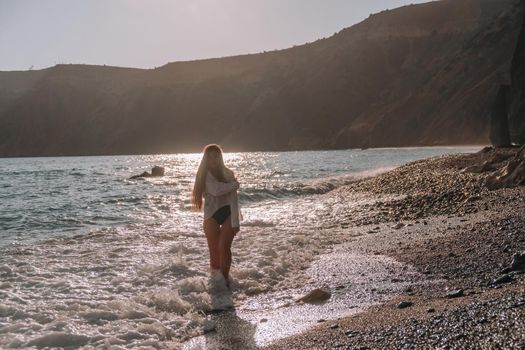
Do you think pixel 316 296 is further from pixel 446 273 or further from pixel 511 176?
pixel 511 176

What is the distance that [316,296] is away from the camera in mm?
5645

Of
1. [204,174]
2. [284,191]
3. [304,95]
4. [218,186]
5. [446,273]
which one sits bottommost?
[284,191]

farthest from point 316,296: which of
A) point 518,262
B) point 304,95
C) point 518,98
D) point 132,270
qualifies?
point 304,95

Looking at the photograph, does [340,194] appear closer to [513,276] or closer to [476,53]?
[513,276]

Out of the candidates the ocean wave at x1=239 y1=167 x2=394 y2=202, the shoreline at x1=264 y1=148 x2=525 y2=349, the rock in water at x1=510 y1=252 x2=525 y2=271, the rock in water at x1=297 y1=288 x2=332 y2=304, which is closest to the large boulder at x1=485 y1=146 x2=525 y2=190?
the shoreline at x1=264 y1=148 x2=525 y2=349

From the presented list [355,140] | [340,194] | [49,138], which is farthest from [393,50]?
[340,194]

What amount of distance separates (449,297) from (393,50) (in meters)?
101

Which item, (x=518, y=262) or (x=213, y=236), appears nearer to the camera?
(x=518, y=262)

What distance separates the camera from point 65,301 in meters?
5.82

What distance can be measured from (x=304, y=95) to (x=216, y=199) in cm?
9478

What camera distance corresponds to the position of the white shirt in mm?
6789

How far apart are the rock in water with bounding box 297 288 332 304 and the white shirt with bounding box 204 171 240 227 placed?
59.4 inches

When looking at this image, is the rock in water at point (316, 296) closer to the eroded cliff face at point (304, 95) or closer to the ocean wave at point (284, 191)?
the ocean wave at point (284, 191)

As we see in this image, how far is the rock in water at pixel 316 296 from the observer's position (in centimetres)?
561
